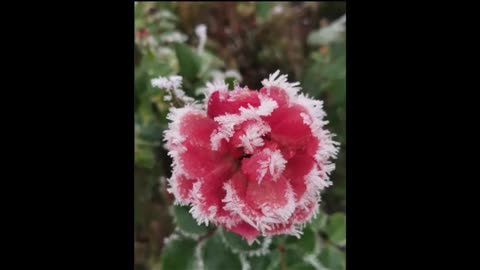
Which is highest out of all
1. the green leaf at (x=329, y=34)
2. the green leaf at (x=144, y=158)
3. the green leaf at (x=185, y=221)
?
the green leaf at (x=329, y=34)

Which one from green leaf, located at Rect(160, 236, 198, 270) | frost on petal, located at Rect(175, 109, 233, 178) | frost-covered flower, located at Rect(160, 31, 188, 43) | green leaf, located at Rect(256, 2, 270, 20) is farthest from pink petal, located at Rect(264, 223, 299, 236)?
green leaf, located at Rect(256, 2, 270, 20)

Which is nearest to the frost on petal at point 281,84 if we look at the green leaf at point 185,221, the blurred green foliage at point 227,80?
the blurred green foliage at point 227,80

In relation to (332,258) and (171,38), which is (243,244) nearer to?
(332,258)

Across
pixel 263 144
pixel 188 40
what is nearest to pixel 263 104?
pixel 263 144

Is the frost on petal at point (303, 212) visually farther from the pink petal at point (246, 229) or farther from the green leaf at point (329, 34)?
the green leaf at point (329, 34)

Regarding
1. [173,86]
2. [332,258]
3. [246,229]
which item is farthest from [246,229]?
[332,258]

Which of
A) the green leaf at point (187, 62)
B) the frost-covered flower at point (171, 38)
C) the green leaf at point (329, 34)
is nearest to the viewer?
the green leaf at point (187, 62)

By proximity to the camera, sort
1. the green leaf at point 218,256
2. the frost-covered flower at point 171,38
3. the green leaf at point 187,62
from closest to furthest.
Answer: the green leaf at point 218,256 < the green leaf at point 187,62 < the frost-covered flower at point 171,38

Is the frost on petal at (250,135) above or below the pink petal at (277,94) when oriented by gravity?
below

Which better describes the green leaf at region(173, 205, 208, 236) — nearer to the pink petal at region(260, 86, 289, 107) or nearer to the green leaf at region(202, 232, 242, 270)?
the green leaf at region(202, 232, 242, 270)
